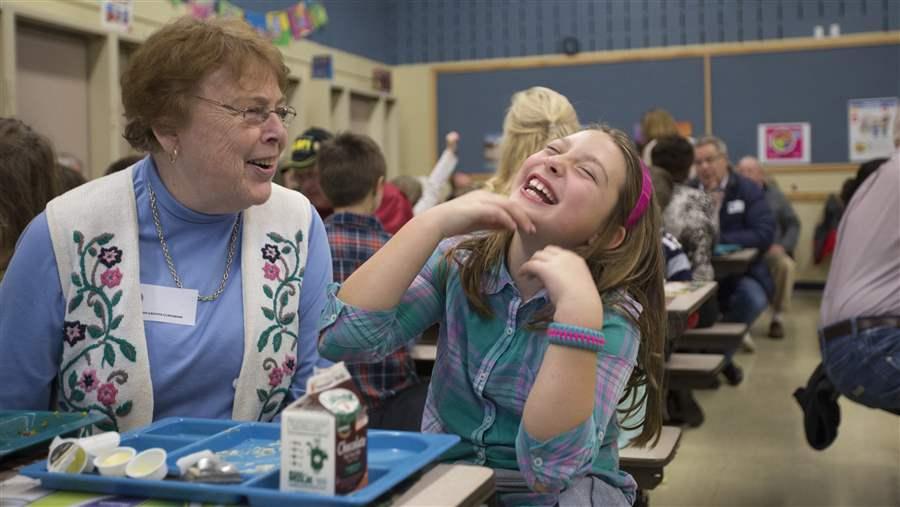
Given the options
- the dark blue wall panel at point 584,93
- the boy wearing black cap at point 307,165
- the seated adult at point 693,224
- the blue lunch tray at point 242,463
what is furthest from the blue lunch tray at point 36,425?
the dark blue wall panel at point 584,93

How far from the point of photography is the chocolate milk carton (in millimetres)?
1143

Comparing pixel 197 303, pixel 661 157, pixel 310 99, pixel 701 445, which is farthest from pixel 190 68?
pixel 310 99

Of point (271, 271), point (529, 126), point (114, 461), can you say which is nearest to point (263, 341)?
point (271, 271)

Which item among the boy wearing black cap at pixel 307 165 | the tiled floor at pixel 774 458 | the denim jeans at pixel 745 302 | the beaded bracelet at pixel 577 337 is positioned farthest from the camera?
the denim jeans at pixel 745 302

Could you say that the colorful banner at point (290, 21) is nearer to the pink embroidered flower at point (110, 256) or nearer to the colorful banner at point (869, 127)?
the colorful banner at point (869, 127)

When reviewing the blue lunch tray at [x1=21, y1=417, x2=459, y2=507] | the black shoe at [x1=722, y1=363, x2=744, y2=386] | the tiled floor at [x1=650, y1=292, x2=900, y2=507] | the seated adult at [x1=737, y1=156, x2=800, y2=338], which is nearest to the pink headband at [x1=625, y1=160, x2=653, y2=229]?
the blue lunch tray at [x1=21, y1=417, x2=459, y2=507]

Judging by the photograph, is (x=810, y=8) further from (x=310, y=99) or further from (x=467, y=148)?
(x=310, y=99)

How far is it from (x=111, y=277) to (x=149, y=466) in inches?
31.0

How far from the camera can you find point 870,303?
3293mm

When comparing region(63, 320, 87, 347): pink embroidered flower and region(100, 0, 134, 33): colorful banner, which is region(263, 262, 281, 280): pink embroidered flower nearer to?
region(63, 320, 87, 347): pink embroidered flower

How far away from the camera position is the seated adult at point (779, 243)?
28.0ft

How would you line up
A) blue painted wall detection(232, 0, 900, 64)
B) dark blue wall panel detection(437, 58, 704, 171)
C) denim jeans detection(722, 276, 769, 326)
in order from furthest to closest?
1. dark blue wall panel detection(437, 58, 704, 171)
2. blue painted wall detection(232, 0, 900, 64)
3. denim jeans detection(722, 276, 769, 326)

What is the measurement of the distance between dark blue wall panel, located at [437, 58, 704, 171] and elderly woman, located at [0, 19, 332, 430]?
8784 mm

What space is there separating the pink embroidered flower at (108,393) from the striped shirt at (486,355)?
1.64 feet
